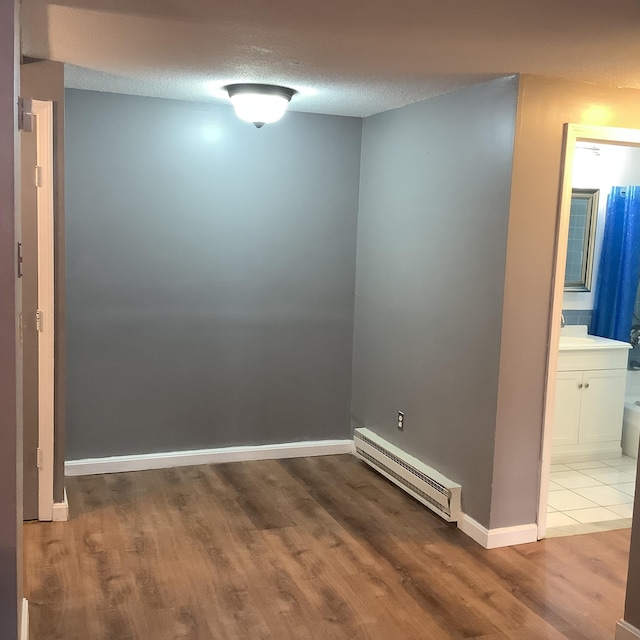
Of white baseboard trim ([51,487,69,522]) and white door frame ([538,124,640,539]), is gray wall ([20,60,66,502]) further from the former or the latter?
white door frame ([538,124,640,539])

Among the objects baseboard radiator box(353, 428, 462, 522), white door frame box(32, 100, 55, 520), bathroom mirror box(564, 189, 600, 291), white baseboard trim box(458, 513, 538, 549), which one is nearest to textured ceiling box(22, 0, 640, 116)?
white door frame box(32, 100, 55, 520)

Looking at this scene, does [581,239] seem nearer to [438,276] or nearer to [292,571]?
[438,276]

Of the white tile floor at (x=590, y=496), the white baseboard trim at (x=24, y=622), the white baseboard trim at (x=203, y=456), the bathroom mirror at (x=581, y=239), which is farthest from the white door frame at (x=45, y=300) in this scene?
the bathroom mirror at (x=581, y=239)

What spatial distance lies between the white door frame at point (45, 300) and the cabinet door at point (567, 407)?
2.99 m

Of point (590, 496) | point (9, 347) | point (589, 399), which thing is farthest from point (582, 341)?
point (9, 347)

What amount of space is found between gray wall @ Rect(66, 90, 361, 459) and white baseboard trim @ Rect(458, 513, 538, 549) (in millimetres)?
1534

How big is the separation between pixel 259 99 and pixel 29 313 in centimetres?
153

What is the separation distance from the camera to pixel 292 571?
125 inches

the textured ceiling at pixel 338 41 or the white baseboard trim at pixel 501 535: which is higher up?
the textured ceiling at pixel 338 41

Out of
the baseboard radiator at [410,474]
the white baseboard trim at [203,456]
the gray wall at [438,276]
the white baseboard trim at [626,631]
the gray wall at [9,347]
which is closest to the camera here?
the gray wall at [9,347]

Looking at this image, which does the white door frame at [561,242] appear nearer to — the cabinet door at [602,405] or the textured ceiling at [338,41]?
the textured ceiling at [338,41]

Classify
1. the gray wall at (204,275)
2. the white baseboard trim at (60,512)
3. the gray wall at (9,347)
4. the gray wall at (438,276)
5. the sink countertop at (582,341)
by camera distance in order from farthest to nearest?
the sink countertop at (582,341) → the gray wall at (204,275) → the white baseboard trim at (60,512) → the gray wall at (438,276) → the gray wall at (9,347)

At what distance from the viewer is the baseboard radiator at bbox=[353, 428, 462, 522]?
368 centimetres

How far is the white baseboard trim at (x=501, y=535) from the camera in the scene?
11.3 ft
